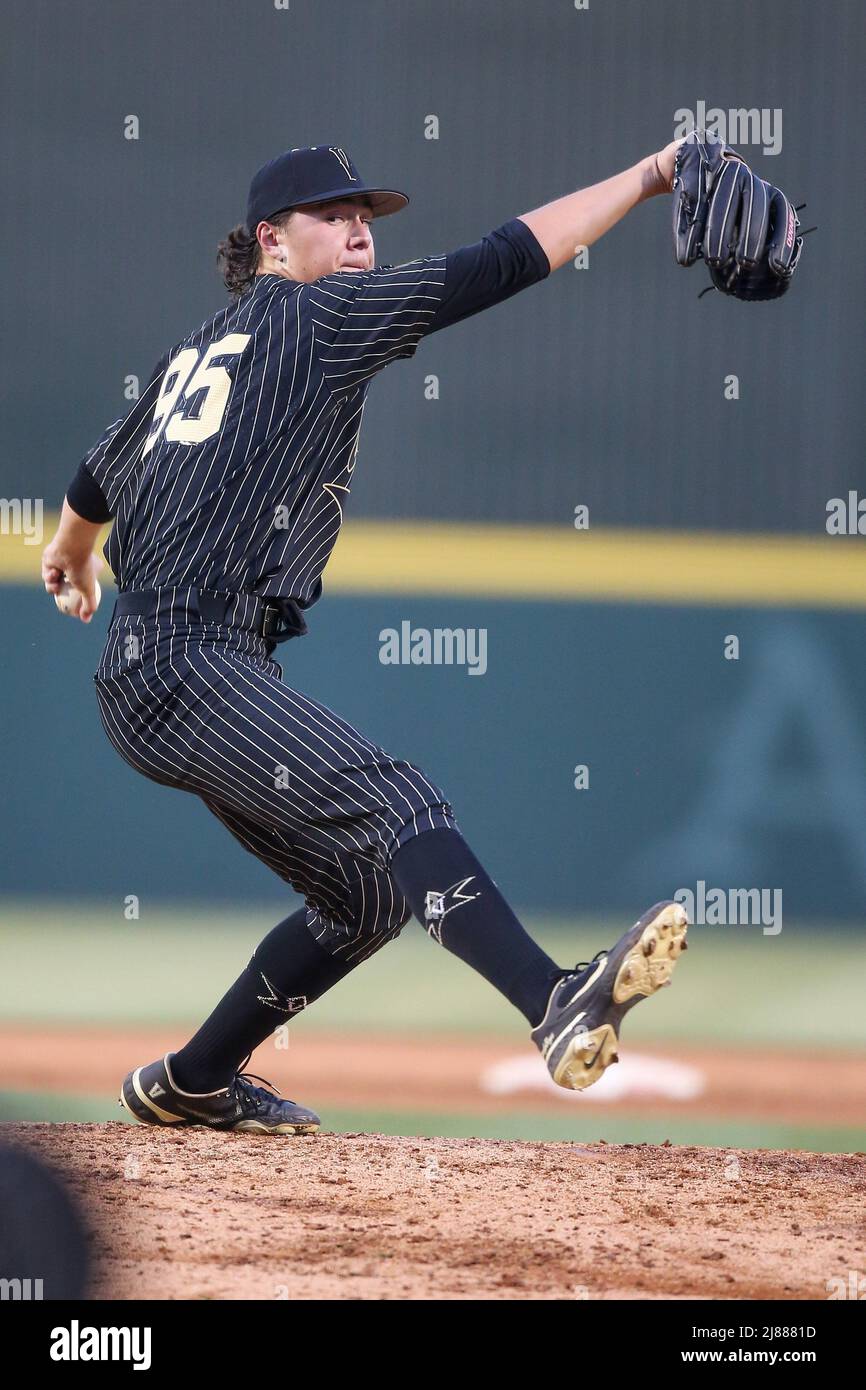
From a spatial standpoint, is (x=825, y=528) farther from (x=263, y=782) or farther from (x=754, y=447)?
(x=263, y=782)

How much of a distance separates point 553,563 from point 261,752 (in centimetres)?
260

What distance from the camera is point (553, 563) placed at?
4.46m

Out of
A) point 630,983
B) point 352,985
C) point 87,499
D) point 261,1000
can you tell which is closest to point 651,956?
point 630,983

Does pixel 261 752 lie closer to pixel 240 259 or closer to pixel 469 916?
pixel 469 916

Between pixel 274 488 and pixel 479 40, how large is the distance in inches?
114

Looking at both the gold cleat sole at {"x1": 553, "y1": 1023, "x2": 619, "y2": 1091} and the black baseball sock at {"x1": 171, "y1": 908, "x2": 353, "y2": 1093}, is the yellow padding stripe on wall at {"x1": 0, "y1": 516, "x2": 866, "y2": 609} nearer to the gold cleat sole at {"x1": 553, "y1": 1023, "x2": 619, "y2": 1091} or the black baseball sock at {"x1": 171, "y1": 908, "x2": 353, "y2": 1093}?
the black baseball sock at {"x1": 171, "y1": 908, "x2": 353, "y2": 1093}

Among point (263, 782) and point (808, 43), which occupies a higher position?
point (808, 43)

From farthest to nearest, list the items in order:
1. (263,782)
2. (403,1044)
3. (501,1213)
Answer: (403,1044) < (501,1213) < (263,782)

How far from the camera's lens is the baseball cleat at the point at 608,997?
169cm

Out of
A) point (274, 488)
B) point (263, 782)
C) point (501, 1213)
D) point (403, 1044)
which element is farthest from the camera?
point (403, 1044)

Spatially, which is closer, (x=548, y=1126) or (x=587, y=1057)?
(x=587, y=1057)

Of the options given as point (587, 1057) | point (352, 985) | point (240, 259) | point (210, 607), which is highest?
point (240, 259)

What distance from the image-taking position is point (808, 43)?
14.6 feet

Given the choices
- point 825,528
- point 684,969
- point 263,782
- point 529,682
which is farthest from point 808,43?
point 263,782
